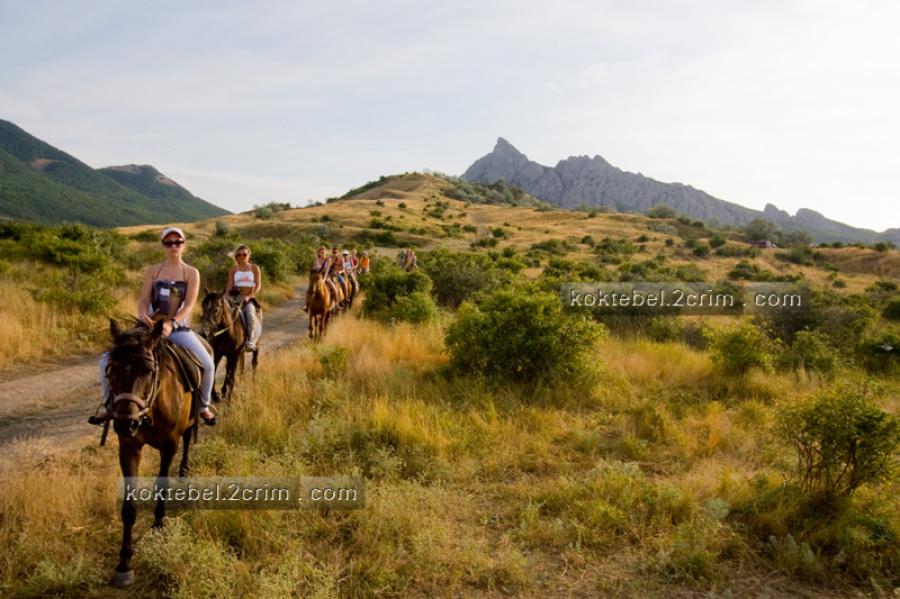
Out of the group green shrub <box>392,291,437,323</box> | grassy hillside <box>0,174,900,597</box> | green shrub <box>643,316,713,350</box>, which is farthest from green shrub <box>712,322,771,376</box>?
green shrub <box>392,291,437,323</box>

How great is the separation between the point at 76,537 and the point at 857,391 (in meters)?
7.88

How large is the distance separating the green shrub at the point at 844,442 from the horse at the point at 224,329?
25.5 ft

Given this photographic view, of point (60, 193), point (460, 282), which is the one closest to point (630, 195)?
point (60, 193)

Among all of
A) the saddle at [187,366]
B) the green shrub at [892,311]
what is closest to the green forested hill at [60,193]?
the saddle at [187,366]

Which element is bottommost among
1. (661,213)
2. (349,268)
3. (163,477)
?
(163,477)

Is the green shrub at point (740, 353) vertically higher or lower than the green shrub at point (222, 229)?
lower

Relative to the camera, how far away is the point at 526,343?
8562 mm

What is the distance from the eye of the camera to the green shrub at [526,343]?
8.49 meters

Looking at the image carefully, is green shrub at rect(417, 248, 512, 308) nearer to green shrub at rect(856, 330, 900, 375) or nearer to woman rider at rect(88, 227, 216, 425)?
green shrub at rect(856, 330, 900, 375)

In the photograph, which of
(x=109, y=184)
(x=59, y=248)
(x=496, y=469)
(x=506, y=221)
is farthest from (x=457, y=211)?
(x=109, y=184)

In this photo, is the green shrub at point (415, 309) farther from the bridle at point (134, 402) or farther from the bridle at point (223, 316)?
the bridle at point (134, 402)

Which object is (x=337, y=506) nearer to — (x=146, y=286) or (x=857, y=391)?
(x=146, y=286)

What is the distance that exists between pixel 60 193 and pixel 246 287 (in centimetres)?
15354

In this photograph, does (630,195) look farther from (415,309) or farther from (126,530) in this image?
(126,530)
